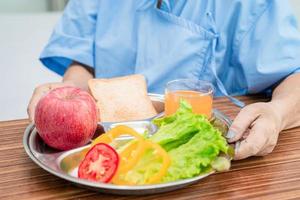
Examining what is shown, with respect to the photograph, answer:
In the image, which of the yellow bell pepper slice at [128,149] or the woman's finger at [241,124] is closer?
the yellow bell pepper slice at [128,149]

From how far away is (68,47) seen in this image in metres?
1.23

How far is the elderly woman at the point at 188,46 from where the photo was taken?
102 centimetres

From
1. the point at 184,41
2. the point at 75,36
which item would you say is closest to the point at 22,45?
the point at 75,36

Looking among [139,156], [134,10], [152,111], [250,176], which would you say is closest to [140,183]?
[139,156]

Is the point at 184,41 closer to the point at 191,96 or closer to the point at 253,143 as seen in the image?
the point at 191,96

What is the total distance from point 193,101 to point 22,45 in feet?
5.43

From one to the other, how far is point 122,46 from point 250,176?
0.60 metres

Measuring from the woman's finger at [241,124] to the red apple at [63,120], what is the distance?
9.6 inches

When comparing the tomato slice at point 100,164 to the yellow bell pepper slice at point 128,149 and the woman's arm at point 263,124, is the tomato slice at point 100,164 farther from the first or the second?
the woman's arm at point 263,124

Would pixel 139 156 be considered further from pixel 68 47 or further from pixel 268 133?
pixel 68 47

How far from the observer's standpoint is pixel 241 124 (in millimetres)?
770

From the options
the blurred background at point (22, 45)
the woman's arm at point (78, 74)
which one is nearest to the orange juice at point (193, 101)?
the woman's arm at point (78, 74)

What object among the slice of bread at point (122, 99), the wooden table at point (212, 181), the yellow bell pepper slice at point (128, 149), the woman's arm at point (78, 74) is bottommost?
the woman's arm at point (78, 74)

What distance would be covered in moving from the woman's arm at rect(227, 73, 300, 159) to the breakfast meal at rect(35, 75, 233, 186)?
4cm
